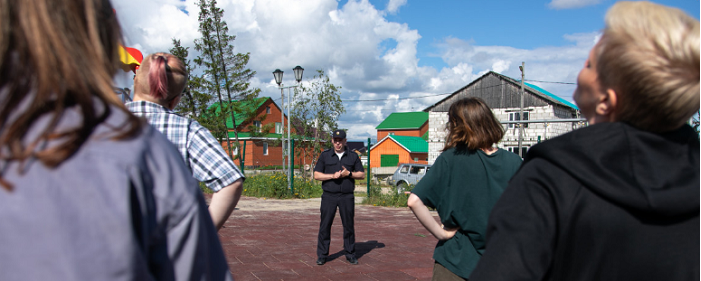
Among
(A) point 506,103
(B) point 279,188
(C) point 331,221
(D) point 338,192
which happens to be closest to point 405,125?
(A) point 506,103

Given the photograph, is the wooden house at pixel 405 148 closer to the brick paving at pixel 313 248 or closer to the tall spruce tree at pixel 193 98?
the tall spruce tree at pixel 193 98

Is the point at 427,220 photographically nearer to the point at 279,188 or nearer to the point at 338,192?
the point at 338,192

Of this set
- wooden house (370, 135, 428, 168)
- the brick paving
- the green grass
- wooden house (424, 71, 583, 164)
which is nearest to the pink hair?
the brick paving

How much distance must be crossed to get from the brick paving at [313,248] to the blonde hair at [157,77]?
3.54 m

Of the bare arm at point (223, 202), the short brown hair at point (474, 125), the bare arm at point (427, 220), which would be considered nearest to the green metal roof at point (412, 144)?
the short brown hair at point (474, 125)

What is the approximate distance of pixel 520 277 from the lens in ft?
3.73

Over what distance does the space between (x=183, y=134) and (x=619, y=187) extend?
1.64 metres

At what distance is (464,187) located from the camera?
257 centimetres

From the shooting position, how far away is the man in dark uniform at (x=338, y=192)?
607cm

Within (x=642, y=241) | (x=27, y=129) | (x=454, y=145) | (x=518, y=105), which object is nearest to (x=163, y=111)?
(x=27, y=129)

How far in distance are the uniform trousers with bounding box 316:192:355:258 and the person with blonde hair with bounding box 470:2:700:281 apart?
4988 mm

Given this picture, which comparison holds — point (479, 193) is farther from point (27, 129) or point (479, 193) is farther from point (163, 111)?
point (27, 129)

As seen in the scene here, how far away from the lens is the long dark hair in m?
0.74

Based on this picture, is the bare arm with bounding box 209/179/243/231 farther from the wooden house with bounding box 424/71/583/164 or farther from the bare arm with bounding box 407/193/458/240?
the wooden house with bounding box 424/71/583/164
